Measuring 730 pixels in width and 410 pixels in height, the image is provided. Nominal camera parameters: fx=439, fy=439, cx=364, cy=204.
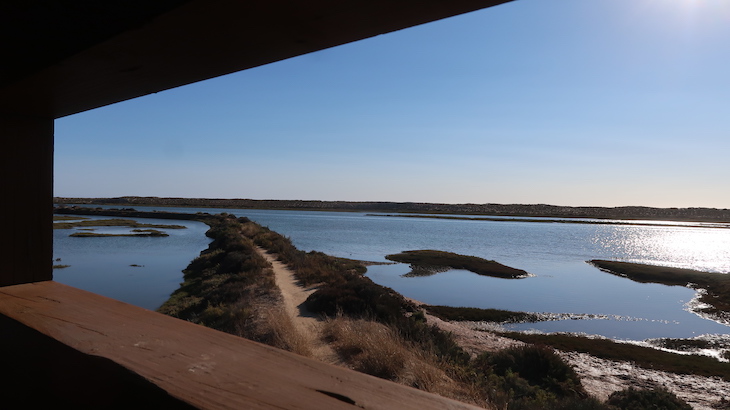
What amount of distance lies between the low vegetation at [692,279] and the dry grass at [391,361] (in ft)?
63.7

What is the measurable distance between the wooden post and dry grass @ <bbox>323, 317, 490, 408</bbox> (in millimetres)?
5187

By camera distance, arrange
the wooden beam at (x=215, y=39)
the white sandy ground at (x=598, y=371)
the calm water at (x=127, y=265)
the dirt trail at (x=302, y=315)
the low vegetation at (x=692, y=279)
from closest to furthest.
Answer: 1. the wooden beam at (x=215, y=39)
2. the dirt trail at (x=302, y=315)
3. the white sandy ground at (x=598, y=371)
4. the calm water at (x=127, y=265)
5. the low vegetation at (x=692, y=279)

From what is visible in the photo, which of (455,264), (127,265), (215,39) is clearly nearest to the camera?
(215,39)

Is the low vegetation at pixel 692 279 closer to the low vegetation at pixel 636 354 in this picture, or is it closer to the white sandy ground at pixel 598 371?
the low vegetation at pixel 636 354

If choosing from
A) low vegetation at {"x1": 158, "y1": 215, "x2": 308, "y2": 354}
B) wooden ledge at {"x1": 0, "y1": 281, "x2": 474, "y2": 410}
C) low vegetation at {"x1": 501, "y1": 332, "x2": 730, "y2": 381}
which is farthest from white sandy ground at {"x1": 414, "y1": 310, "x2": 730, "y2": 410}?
wooden ledge at {"x1": 0, "y1": 281, "x2": 474, "y2": 410}

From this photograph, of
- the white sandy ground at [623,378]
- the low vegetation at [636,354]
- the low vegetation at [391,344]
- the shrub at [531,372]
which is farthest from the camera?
the low vegetation at [636,354]

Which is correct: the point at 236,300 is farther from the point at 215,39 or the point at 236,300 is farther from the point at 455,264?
the point at 455,264

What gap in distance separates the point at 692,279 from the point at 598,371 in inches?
943

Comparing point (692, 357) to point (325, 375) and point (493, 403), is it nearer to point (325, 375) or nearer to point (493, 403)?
point (493, 403)

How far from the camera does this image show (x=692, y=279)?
2997 cm

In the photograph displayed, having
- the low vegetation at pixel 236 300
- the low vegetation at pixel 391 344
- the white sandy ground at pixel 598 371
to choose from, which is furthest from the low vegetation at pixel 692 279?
the low vegetation at pixel 236 300

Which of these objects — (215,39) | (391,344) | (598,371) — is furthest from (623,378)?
(215,39)

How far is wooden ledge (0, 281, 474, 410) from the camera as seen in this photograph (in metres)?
0.90

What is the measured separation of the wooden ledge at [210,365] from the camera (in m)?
0.90
